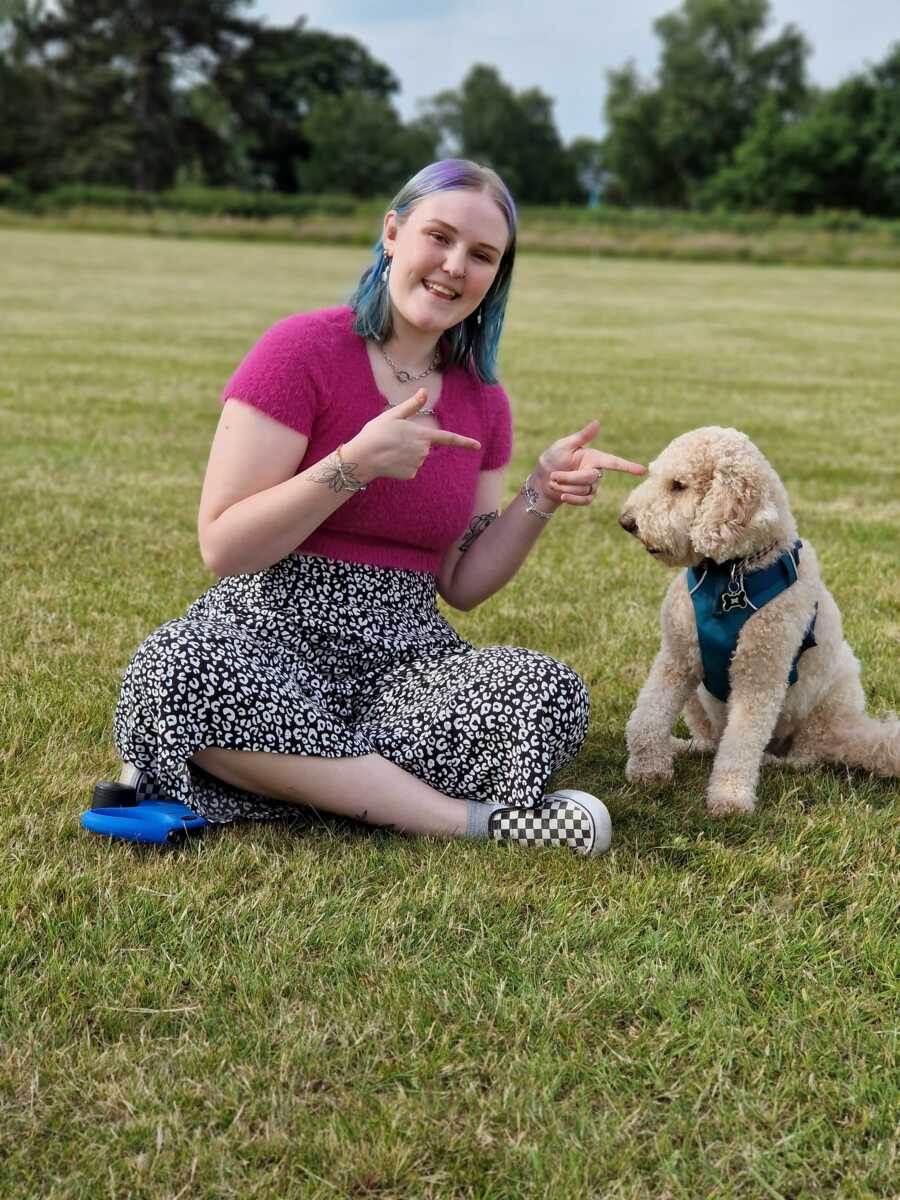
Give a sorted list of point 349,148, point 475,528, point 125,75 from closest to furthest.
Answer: point 475,528, point 125,75, point 349,148

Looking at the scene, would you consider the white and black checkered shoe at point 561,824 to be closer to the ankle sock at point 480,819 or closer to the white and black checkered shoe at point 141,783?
the ankle sock at point 480,819

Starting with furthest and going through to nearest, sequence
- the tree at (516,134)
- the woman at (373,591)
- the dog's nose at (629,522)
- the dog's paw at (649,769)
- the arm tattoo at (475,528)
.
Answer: the tree at (516,134) < the arm tattoo at (475,528) < the dog's paw at (649,769) < the dog's nose at (629,522) < the woman at (373,591)

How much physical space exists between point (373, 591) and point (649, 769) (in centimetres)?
95

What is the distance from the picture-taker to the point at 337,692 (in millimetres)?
3332

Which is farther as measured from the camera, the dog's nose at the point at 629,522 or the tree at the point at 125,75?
the tree at the point at 125,75

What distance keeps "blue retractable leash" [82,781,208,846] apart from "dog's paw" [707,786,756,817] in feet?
4.48

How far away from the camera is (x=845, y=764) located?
3.68 m

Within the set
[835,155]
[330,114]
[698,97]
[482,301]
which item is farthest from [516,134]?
[482,301]

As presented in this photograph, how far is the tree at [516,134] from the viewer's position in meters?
97.8

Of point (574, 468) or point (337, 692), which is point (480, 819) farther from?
point (574, 468)

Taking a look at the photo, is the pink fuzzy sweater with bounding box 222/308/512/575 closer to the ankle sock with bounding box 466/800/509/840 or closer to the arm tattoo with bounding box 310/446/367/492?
the arm tattoo with bounding box 310/446/367/492

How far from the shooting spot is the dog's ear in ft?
10.6

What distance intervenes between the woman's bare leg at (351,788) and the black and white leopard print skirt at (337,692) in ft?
0.14

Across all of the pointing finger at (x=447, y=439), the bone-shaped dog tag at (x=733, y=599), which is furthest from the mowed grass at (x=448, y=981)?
the pointing finger at (x=447, y=439)
